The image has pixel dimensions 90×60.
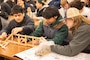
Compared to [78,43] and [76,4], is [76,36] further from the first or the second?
[76,4]

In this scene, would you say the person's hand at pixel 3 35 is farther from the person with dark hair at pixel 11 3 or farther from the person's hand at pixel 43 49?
the person with dark hair at pixel 11 3

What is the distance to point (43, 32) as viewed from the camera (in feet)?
8.25

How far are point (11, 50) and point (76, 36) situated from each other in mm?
694

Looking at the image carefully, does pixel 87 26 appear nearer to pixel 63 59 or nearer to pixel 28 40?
pixel 63 59

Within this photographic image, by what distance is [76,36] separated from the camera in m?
1.82

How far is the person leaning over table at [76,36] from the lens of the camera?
180 cm

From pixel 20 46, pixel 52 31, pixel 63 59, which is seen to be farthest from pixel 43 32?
pixel 63 59

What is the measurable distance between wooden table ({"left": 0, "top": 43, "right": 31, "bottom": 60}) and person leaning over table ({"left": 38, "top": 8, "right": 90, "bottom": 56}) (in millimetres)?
298

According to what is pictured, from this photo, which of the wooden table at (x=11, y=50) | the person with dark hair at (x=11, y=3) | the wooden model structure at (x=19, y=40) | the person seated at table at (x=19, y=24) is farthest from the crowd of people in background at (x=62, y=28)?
the person with dark hair at (x=11, y=3)

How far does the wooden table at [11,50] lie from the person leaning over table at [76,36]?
298 mm

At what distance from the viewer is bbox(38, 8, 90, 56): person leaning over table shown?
5.91 feet

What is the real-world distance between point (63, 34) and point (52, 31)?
158 millimetres

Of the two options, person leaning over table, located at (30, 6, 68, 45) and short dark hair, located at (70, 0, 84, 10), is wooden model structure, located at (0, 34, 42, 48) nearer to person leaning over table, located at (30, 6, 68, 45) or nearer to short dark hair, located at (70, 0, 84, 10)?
person leaning over table, located at (30, 6, 68, 45)

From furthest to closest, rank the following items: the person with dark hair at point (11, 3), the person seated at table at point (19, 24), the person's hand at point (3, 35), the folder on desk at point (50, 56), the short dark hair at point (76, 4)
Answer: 1. the person with dark hair at point (11, 3)
2. the short dark hair at point (76, 4)
3. the person seated at table at point (19, 24)
4. the person's hand at point (3, 35)
5. the folder on desk at point (50, 56)
